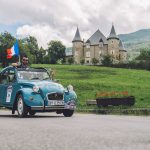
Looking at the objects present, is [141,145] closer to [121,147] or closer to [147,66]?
[121,147]

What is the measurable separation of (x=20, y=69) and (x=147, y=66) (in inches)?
5045

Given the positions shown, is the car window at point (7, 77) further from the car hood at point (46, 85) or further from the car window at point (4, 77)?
the car hood at point (46, 85)

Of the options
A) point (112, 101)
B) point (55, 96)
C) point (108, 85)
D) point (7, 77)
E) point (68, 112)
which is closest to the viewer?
point (55, 96)

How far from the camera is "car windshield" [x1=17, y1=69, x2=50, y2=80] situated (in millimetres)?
18953

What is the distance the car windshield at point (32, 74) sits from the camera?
18953 mm

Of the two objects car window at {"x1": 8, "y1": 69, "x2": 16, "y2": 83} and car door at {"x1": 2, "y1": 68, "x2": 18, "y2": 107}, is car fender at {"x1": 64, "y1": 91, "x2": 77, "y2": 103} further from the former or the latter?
car window at {"x1": 8, "y1": 69, "x2": 16, "y2": 83}

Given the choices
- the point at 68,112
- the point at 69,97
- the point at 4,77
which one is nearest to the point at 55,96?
the point at 69,97

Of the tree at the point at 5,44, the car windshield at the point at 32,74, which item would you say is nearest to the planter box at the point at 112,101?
the car windshield at the point at 32,74

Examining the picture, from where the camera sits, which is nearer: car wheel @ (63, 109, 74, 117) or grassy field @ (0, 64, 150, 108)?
car wheel @ (63, 109, 74, 117)

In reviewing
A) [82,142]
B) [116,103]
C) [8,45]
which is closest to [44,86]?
[116,103]

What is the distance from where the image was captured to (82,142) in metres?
8.26

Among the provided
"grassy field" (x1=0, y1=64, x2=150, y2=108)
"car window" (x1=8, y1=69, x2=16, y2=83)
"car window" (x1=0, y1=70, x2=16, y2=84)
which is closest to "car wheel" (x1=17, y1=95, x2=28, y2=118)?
"car window" (x1=8, y1=69, x2=16, y2=83)

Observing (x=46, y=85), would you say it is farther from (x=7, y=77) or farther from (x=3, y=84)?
Result: (x=3, y=84)

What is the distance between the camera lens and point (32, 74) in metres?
19.1
